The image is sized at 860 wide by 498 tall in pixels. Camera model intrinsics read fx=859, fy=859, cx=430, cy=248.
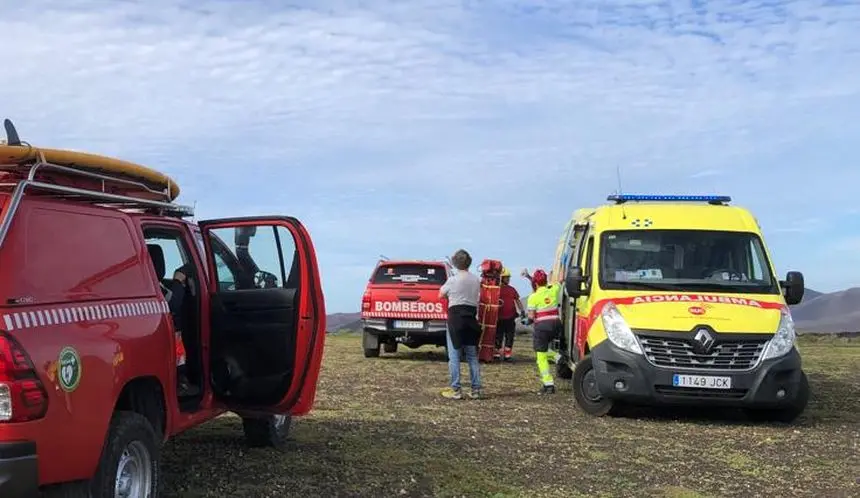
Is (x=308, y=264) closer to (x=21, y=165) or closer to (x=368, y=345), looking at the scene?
(x=21, y=165)

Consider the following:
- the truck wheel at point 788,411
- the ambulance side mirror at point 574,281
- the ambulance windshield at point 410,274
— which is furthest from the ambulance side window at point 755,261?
the ambulance windshield at point 410,274

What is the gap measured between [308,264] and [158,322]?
1383 mm

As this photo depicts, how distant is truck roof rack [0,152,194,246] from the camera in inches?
159

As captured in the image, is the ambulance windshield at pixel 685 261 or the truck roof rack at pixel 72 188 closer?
the truck roof rack at pixel 72 188

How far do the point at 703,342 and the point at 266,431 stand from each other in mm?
4543

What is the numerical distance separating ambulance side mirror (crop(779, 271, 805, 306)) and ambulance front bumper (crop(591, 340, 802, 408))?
0.82 meters

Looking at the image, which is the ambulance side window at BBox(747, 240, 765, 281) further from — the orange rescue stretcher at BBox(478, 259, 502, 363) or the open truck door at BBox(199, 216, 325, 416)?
the orange rescue stretcher at BBox(478, 259, 502, 363)

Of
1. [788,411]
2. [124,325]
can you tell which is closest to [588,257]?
[788,411]

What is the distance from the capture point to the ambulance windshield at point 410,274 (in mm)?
16516

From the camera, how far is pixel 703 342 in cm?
881

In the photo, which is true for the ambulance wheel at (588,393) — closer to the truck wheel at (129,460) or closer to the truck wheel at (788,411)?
the truck wheel at (788,411)

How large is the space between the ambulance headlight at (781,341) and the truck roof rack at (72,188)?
6203 millimetres

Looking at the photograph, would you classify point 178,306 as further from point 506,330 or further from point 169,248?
point 506,330

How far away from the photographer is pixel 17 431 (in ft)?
12.0
